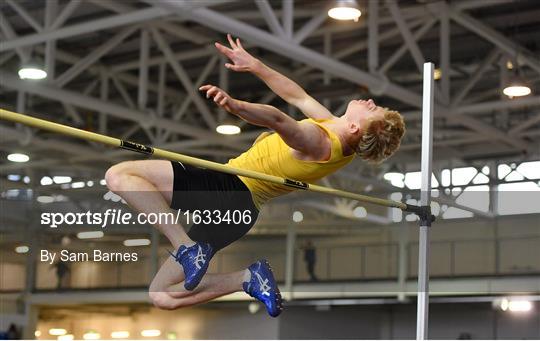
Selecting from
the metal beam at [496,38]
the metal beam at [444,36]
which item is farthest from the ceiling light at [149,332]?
the metal beam at [496,38]

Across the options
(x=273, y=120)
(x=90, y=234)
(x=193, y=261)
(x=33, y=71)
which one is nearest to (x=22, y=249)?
(x=90, y=234)

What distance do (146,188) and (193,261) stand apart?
37 centimetres

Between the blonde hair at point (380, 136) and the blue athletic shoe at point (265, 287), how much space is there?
67cm

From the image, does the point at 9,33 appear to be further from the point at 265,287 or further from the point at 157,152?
the point at 157,152

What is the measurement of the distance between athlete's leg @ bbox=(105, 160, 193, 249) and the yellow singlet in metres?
0.39

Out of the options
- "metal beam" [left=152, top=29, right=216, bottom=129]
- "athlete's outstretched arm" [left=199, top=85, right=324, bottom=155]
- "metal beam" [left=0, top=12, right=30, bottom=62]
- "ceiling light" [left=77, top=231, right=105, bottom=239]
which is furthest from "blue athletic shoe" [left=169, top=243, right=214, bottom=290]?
"metal beam" [left=152, top=29, right=216, bottom=129]

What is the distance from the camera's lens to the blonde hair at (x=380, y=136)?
191 inches

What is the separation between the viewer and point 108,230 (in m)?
5.55

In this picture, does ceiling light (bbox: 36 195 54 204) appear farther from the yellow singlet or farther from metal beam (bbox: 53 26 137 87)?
metal beam (bbox: 53 26 137 87)

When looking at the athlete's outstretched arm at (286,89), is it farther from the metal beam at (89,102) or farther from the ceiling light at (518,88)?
the metal beam at (89,102)

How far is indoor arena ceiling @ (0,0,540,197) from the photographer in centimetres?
1145

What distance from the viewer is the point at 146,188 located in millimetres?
4660

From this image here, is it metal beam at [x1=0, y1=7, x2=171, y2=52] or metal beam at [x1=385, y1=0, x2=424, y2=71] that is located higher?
metal beam at [x1=385, y1=0, x2=424, y2=71]

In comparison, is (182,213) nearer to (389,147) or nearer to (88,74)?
(389,147)
